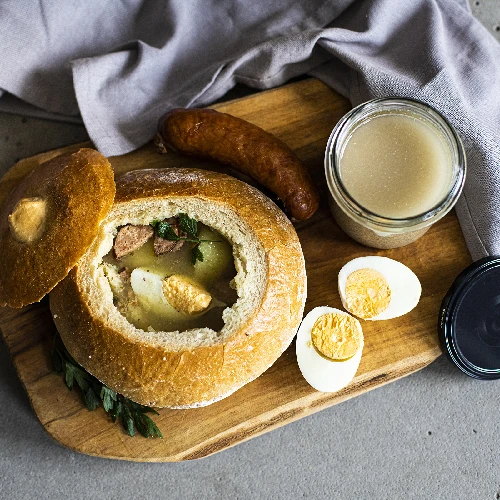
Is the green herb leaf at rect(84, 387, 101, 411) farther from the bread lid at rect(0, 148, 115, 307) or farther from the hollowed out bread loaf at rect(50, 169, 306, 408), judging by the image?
the bread lid at rect(0, 148, 115, 307)

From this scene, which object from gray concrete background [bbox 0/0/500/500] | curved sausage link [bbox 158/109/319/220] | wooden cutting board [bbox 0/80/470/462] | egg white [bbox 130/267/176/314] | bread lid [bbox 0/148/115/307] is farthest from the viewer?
gray concrete background [bbox 0/0/500/500]

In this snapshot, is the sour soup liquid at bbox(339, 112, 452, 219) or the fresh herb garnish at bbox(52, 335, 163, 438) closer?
the sour soup liquid at bbox(339, 112, 452, 219)

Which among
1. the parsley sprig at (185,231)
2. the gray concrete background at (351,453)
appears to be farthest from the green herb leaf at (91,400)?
the parsley sprig at (185,231)

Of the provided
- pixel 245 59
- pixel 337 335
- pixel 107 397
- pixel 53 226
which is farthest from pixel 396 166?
pixel 107 397

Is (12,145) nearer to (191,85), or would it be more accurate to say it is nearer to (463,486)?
(191,85)

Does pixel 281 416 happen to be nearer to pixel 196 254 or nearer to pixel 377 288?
pixel 377 288

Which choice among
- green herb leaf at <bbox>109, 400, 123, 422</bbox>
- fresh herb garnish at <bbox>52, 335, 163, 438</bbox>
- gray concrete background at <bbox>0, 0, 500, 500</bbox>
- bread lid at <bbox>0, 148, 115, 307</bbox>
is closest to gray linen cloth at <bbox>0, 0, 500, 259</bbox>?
bread lid at <bbox>0, 148, 115, 307</bbox>

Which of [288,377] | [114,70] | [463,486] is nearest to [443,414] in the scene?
[463,486]
